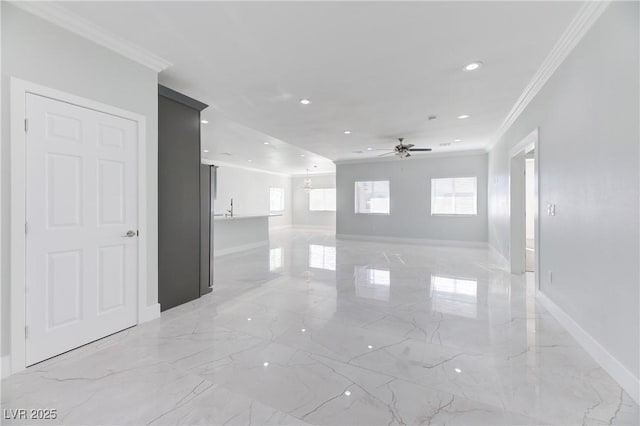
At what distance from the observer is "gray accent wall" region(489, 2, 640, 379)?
186cm

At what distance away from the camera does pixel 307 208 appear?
1410cm

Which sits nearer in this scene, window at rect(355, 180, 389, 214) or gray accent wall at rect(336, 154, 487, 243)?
gray accent wall at rect(336, 154, 487, 243)

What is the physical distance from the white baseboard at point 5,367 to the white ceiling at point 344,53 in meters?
2.72

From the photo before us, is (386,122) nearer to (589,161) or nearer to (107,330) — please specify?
(589,161)

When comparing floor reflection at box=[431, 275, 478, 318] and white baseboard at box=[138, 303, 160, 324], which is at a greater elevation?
white baseboard at box=[138, 303, 160, 324]

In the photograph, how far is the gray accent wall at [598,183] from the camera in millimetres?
1857

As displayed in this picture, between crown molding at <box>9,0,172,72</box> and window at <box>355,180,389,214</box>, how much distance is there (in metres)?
7.35

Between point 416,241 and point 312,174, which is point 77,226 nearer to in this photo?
point 416,241

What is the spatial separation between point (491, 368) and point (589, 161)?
191 cm

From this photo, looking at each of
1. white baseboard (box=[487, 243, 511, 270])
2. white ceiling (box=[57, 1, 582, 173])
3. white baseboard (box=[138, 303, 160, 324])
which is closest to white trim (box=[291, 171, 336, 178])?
white baseboard (box=[487, 243, 511, 270])

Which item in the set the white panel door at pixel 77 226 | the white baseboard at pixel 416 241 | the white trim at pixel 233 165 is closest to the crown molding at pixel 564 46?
the white panel door at pixel 77 226

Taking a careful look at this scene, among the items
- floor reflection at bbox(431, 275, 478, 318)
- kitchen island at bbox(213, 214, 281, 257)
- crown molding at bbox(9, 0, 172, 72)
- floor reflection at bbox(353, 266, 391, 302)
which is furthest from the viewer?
kitchen island at bbox(213, 214, 281, 257)

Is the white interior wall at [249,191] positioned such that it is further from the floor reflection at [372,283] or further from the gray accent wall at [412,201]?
the floor reflection at [372,283]

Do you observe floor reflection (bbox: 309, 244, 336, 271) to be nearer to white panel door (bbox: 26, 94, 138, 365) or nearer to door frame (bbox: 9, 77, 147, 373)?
white panel door (bbox: 26, 94, 138, 365)
